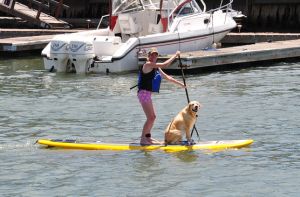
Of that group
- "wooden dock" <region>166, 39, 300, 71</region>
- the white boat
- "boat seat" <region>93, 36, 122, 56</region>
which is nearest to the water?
"wooden dock" <region>166, 39, 300, 71</region>

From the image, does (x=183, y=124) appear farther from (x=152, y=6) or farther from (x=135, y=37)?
(x=152, y=6)

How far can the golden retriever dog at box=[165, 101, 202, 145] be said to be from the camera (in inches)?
537

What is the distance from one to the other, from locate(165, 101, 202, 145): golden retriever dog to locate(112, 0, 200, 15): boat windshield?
1224cm

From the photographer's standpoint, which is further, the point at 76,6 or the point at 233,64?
the point at 76,6

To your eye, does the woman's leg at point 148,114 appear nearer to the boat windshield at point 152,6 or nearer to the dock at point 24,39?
the boat windshield at point 152,6

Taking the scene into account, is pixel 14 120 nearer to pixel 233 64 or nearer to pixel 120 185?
pixel 120 185

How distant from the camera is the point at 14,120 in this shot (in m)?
17.3

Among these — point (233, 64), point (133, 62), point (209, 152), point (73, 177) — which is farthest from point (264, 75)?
point (73, 177)

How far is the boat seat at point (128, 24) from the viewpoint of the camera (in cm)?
2606

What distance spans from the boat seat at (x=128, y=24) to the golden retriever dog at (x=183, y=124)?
481 inches

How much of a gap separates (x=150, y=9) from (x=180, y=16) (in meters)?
0.92

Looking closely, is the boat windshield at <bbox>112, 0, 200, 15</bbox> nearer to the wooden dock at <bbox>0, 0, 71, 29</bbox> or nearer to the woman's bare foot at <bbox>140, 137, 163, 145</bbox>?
the wooden dock at <bbox>0, 0, 71, 29</bbox>

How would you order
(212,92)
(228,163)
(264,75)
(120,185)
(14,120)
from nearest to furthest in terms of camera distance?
(120,185)
(228,163)
(14,120)
(212,92)
(264,75)

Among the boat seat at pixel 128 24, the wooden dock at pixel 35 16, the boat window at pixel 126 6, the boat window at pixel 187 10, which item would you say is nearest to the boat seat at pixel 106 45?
the boat seat at pixel 128 24
